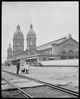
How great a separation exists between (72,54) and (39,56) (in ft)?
39.0

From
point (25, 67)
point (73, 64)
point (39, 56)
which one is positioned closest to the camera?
point (25, 67)

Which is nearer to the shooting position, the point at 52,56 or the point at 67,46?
the point at 52,56

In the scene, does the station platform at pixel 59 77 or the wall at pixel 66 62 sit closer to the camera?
the station platform at pixel 59 77

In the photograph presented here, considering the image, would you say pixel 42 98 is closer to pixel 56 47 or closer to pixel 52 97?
pixel 52 97

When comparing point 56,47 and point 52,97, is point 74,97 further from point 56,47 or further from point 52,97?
point 56,47

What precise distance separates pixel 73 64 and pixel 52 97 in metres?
28.7

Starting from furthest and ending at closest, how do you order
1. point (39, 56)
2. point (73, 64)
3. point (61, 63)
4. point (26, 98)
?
point (39, 56)
point (61, 63)
point (73, 64)
point (26, 98)

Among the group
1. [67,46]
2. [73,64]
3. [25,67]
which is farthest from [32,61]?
[25,67]

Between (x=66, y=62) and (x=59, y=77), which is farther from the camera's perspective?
(x=66, y=62)

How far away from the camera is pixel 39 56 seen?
167ft

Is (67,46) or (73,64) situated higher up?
(67,46)

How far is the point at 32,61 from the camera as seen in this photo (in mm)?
53844

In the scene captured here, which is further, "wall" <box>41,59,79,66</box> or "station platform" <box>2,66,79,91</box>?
"wall" <box>41,59,79,66</box>

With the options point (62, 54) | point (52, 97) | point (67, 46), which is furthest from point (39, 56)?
point (52, 97)
